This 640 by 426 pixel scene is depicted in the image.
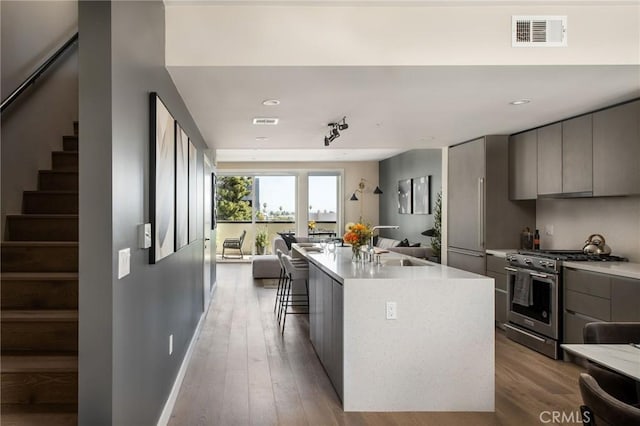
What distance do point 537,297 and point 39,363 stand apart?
13.6ft

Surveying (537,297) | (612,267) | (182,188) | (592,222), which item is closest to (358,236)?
(182,188)

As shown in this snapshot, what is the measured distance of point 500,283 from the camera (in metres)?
5.18

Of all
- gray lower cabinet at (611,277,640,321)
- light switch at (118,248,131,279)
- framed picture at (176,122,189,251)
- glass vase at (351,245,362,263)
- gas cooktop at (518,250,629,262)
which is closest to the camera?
light switch at (118,248,131,279)

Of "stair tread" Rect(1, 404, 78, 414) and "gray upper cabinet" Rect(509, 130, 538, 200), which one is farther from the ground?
"gray upper cabinet" Rect(509, 130, 538, 200)

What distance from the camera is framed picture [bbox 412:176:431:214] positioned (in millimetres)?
8602

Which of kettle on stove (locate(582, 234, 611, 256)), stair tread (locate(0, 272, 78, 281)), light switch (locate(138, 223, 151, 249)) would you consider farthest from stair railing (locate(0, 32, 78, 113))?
kettle on stove (locate(582, 234, 611, 256))

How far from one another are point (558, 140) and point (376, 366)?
10.3 feet

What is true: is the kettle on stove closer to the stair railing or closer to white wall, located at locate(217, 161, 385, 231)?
the stair railing

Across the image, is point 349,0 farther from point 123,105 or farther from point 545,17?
point 123,105

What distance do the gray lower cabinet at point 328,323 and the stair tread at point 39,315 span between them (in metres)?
1.61

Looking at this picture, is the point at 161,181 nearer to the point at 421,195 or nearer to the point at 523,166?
the point at 523,166

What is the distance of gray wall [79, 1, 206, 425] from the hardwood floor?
2.74 feet

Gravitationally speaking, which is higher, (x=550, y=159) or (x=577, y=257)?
(x=550, y=159)

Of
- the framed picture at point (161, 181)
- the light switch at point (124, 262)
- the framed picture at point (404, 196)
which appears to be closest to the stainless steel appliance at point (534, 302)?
the framed picture at point (161, 181)
